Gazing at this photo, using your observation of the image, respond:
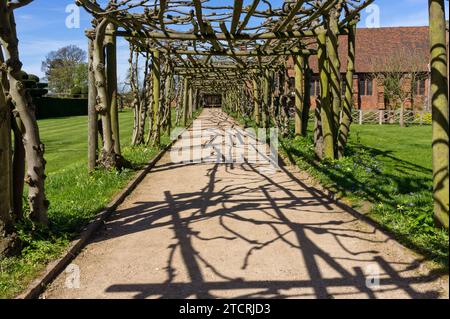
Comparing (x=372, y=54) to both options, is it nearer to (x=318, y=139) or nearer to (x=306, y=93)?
(x=306, y=93)

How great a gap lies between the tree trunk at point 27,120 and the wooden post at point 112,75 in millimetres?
4007

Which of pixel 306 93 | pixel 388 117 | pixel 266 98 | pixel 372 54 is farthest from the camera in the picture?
pixel 372 54

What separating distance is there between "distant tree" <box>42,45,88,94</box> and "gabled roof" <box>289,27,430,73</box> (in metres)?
29.8

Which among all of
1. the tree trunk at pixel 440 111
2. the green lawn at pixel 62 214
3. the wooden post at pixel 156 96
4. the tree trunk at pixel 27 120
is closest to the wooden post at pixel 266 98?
the wooden post at pixel 156 96

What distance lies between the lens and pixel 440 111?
4.09m

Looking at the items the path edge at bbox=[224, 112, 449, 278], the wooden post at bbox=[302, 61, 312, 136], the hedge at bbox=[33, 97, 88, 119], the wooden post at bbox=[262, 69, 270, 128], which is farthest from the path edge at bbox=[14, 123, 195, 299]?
the hedge at bbox=[33, 97, 88, 119]

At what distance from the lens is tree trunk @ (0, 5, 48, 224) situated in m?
4.14

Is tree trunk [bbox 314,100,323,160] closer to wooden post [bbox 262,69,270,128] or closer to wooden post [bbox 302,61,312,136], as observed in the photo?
wooden post [bbox 302,61,312,136]

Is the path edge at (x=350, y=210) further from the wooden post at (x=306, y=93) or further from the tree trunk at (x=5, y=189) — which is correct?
the tree trunk at (x=5, y=189)

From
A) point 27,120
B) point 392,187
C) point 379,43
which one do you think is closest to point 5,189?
point 27,120

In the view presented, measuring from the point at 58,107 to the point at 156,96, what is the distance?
90.7ft

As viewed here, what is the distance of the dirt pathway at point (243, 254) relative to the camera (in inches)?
133
